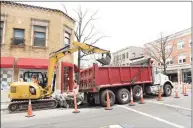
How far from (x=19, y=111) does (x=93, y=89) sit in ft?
14.1

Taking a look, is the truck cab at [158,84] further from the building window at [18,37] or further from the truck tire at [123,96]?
the building window at [18,37]

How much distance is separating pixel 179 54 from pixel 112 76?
3294cm

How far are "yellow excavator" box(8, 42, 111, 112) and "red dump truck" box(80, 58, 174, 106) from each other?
1152mm

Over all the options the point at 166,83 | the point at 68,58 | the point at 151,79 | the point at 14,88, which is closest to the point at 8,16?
the point at 68,58

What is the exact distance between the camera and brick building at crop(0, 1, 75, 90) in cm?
1627

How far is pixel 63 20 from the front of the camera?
62.4 ft

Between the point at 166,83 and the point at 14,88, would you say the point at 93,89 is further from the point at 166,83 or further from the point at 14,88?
the point at 166,83

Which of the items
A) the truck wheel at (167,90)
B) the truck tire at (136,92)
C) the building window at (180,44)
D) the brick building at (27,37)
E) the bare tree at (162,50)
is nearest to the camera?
the truck tire at (136,92)

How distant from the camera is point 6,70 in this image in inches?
628

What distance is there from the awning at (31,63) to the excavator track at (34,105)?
5.06 meters

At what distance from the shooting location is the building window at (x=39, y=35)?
58.3 feet

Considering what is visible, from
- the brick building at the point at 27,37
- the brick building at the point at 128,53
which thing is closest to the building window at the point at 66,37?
the brick building at the point at 27,37

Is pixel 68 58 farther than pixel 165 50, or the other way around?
pixel 165 50

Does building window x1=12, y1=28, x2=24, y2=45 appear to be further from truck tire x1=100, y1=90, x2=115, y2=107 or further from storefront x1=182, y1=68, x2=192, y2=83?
storefront x1=182, y1=68, x2=192, y2=83
